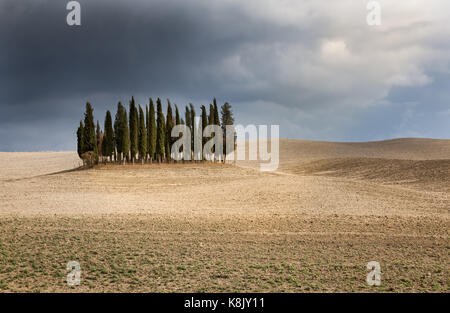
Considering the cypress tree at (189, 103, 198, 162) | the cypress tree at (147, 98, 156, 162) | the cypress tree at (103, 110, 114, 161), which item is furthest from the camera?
the cypress tree at (189, 103, 198, 162)

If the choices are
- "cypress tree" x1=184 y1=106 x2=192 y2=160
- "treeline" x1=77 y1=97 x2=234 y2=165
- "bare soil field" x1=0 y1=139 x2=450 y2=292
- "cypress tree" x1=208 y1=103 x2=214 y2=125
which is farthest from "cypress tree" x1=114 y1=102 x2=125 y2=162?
"bare soil field" x1=0 y1=139 x2=450 y2=292

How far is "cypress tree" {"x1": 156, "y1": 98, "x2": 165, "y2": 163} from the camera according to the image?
44.7 m

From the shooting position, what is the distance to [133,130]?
144 feet

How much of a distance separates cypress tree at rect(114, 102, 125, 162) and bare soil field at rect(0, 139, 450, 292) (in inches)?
542

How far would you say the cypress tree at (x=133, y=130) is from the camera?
4334 centimetres

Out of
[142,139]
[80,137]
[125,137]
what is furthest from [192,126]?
[80,137]

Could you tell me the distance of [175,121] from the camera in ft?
155

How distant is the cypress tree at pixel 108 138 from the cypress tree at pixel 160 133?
5.88 m

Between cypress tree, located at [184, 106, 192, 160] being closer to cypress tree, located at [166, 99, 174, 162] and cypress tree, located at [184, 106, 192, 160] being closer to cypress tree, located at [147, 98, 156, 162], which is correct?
cypress tree, located at [166, 99, 174, 162]

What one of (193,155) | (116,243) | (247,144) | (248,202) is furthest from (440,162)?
(247,144)

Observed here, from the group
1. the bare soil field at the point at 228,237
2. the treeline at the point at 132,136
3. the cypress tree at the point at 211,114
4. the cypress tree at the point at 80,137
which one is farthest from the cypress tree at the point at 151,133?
the bare soil field at the point at 228,237

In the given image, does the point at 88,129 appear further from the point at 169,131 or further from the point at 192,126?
the point at 192,126

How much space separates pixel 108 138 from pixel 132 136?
3.01 meters

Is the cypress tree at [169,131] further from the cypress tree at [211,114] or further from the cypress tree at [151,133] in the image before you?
the cypress tree at [211,114]
